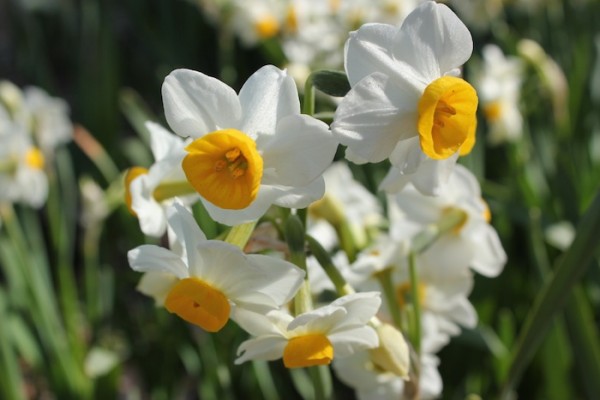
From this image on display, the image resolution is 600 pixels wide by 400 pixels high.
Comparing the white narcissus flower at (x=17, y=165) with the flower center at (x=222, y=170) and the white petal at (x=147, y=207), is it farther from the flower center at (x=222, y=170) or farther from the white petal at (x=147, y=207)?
the flower center at (x=222, y=170)

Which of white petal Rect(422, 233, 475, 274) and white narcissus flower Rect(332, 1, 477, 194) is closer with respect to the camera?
white narcissus flower Rect(332, 1, 477, 194)

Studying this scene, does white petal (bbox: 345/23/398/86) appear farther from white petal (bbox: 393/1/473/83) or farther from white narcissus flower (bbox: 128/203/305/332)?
white narcissus flower (bbox: 128/203/305/332)

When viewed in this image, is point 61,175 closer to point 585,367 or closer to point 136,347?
point 136,347

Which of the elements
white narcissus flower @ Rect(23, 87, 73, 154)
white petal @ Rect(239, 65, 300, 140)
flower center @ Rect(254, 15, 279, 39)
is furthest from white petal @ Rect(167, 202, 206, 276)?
flower center @ Rect(254, 15, 279, 39)

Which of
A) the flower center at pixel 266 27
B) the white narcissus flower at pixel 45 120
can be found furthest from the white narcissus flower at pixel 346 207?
the flower center at pixel 266 27

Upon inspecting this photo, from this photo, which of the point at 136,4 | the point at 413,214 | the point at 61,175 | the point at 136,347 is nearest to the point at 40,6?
the point at 136,4
